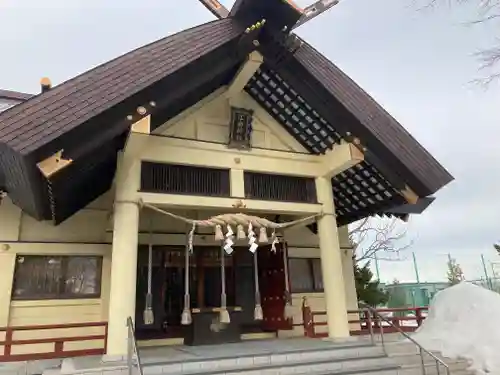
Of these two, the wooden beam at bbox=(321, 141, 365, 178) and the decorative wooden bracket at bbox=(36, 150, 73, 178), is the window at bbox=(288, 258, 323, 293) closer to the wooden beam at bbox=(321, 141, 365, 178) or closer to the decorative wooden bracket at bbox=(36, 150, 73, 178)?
the wooden beam at bbox=(321, 141, 365, 178)

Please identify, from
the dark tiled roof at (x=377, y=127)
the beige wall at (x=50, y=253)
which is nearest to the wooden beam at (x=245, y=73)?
the dark tiled roof at (x=377, y=127)

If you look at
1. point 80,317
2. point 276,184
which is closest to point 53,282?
point 80,317

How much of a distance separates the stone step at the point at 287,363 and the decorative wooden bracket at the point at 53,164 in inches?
110

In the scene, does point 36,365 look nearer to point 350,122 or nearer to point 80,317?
point 80,317

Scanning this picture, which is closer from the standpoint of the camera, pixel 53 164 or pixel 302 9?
pixel 53 164

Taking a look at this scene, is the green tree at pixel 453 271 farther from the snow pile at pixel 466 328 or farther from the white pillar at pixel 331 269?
the white pillar at pixel 331 269

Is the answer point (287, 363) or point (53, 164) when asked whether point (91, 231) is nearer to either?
point (53, 164)

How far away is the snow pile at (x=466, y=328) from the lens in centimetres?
682

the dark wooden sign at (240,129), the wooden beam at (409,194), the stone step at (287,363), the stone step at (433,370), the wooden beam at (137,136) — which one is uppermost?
the dark wooden sign at (240,129)

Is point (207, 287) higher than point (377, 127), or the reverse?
point (377, 127)

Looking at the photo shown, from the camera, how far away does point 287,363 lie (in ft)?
18.9

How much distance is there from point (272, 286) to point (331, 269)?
2166 mm

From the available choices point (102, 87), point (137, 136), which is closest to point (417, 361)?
point (137, 136)

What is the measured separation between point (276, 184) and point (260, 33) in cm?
279
